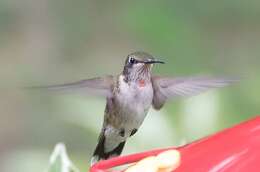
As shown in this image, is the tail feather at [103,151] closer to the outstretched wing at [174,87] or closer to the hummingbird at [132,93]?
the hummingbird at [132,93]

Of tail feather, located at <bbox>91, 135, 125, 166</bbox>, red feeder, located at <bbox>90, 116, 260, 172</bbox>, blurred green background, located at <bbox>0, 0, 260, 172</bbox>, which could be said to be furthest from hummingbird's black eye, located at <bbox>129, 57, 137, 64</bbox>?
blurred green background, located at <bbox>0, 0, 260, 172</bbox>

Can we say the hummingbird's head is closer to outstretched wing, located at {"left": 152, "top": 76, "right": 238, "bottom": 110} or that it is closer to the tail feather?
outstretched wing, located at {"left": 152, "top": 76, "right": 238, "bottom": 110}

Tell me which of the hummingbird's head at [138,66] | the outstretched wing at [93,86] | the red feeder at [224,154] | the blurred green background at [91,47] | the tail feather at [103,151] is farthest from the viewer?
the blurred green background at [91,47]

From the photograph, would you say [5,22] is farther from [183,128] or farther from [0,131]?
[183,128]

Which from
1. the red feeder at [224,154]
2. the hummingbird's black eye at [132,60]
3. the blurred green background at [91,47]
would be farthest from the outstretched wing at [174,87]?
the blurred green background at [91,47]

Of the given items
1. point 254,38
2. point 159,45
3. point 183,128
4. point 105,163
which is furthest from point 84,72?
point 105,163

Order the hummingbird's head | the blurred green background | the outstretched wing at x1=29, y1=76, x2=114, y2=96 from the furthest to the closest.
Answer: the blurred green background < the hummingbird's head < the outstretched wing at x1=29, y1=76, x2=114, y2=96
